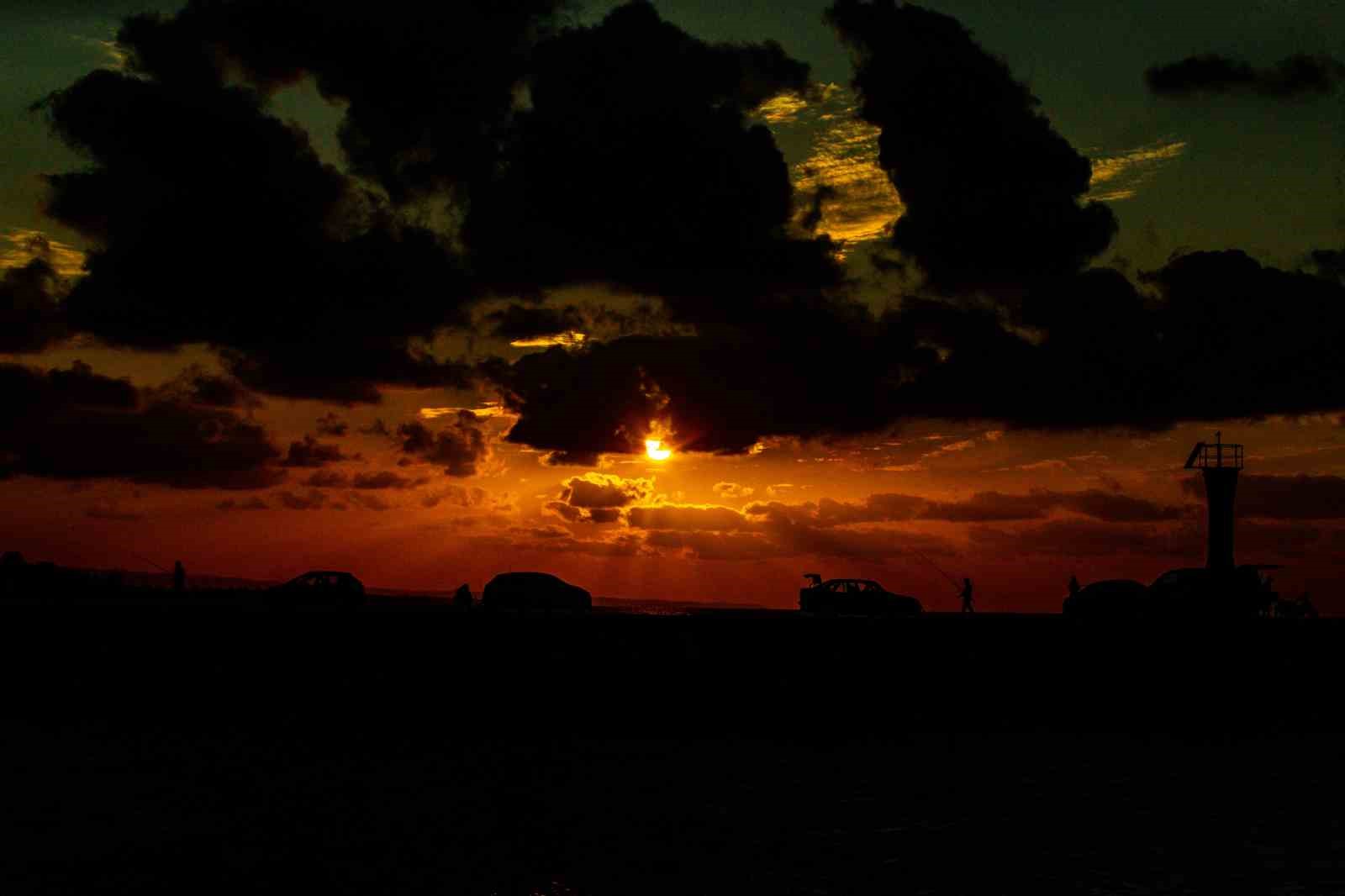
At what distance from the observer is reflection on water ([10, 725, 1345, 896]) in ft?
98.2

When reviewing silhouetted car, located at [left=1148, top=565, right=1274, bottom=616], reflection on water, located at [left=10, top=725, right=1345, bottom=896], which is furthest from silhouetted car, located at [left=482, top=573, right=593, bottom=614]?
silhouetted car, located at [left=1148, top=565, right=1274, bottom=616]

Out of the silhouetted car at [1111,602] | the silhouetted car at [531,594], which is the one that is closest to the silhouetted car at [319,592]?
the silhouetted car at [531,594]

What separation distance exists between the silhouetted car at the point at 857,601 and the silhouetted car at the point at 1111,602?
7.39 m

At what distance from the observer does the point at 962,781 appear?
4250 centimetres

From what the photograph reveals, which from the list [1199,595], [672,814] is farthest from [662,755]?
[1199,595]

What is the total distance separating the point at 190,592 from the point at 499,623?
34617mm

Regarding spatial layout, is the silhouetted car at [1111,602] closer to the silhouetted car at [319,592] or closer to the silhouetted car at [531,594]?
the silhouetted car at [531,594]

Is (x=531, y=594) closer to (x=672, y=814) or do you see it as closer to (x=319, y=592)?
(x=319, y=592)

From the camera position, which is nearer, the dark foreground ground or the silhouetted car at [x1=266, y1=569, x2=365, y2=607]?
the dark foreground ground

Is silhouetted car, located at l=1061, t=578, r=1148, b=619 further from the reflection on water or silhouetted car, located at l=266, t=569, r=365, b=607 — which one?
silhouetted car, located at l=266, t=569, r=365, b=607

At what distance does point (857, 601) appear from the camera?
68000 millimetres

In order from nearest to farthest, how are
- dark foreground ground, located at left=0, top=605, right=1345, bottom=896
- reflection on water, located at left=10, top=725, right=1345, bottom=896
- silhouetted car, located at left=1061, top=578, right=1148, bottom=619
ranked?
reflection on water, located at left=10, top=725, right=1345, bottom=896, dark foreground ground, located at left=0, top=605, right=1345, bottom=896, silhouetted car, located at left=1061, top=578, right=1148, bottom=619

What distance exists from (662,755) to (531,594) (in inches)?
895

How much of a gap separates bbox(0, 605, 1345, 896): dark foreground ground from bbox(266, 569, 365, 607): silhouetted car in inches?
492
